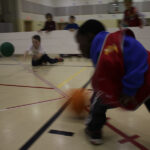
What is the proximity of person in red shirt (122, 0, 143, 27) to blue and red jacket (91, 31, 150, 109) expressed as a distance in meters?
3.30

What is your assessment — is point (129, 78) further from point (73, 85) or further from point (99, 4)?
point (99, 4)

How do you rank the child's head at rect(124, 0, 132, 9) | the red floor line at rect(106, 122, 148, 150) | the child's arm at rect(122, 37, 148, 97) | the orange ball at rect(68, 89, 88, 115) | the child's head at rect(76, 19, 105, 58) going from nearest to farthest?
the child's arm at rect(122, 37, 148, 97) < the child's head at rect(76, 19, 105, 58) < the red floor line at rect(106, 122, 148, 150) < the orange ball at rect(68, 89, 88, 115) < the child's head at rect(124, 0, 132, 9)

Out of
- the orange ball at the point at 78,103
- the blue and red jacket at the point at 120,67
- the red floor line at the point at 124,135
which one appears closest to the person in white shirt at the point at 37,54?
the orange ball at the point at 78,103

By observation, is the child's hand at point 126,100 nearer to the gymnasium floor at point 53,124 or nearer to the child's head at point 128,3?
the gymnasium floor at point 53,124

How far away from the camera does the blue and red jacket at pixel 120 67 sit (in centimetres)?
107

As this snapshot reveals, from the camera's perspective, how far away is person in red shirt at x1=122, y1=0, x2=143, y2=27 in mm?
4410

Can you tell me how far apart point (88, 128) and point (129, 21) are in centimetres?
391

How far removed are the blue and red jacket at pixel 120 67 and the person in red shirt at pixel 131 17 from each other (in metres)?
3.30

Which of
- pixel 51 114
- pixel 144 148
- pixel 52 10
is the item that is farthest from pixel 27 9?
pixel 144 148

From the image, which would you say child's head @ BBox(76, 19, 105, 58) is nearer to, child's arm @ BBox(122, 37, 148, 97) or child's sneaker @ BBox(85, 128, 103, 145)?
child's arm @ BBox(122, 37, 148, 97)

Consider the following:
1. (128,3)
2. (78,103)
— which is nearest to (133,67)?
(78,103)

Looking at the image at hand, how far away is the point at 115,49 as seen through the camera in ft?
3.54

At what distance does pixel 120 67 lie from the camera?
1091 millimetres

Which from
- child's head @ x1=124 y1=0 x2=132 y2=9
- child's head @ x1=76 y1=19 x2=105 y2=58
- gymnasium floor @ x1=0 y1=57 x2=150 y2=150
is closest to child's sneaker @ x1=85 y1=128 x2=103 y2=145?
gymnasium floor @ x1=0 y1=57 x2=150 y2=150
